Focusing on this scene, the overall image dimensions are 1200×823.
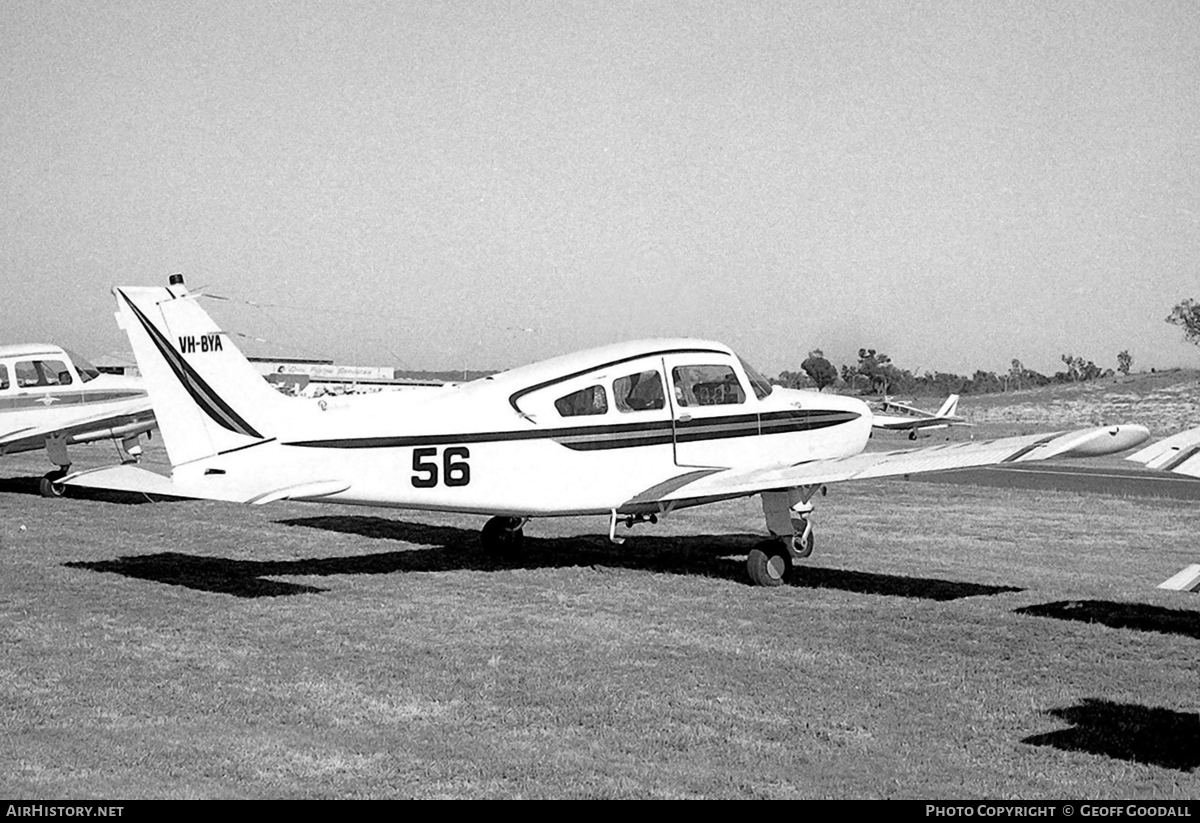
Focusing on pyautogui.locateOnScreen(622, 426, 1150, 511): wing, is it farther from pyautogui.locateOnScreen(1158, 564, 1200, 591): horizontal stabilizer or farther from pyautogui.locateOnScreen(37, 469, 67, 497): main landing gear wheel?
pyautogui.locateOnScreen(37, 469, 67, 497): main landing gear wheel

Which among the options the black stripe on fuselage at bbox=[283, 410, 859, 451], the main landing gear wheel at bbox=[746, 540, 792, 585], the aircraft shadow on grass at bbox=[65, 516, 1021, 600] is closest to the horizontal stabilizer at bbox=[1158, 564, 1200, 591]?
the aircraft shadow on grass at bbox=[65, 516, 1021, 600]

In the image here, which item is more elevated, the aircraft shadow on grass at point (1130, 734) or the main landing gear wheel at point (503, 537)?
the main landing gear wheel at point (503, 537)

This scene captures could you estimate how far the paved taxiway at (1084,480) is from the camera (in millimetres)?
23672

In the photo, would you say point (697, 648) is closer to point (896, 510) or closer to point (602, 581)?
point (602, 581)

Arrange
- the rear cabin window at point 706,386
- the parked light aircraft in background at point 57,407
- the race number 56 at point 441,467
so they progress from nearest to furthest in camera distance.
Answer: the race number 56 at point 441,467
the rear cabin window at point 706,386
the parked light aircraft in background at point 57,407

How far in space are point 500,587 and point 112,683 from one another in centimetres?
473

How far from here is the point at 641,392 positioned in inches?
513

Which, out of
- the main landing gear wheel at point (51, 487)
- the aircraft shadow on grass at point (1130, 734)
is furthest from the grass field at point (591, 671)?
the main landing gear wheel at point (51, 487)

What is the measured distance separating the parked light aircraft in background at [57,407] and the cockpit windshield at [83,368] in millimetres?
Result: 20

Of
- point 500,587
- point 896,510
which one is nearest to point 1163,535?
point 896,510

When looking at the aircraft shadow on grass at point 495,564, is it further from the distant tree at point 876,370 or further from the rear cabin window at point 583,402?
the distant tree at point 876,370

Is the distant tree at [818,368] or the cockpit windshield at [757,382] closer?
the cockpit windshield at [757,382]

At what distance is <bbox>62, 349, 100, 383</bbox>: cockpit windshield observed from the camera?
23547 mm

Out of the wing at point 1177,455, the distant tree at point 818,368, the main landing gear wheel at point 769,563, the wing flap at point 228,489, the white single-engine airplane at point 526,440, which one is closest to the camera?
the wing at point 1177,455
